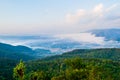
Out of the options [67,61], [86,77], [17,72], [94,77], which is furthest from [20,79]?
[67,61]

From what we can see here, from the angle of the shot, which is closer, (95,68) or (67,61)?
(95,68)

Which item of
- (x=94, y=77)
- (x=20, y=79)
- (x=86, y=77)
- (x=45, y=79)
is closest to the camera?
(x=20, y=79)

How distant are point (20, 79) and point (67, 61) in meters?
94.5

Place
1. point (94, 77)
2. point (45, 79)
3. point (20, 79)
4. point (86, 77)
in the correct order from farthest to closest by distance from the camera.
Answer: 1. point (45, 79)
2. point (86, 77)
3. point (94, 77)
4. point (20, 79)

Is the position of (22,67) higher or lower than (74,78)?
higher

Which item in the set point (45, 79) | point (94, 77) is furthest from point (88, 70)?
point (45, 79)

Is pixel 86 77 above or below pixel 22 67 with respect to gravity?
below

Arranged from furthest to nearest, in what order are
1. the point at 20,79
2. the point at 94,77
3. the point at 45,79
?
the point at 45,79 < the point at 94,77 < the point at 20,79

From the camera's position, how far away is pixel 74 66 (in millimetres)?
176250

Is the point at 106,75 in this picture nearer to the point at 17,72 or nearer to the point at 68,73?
the point at 68,73

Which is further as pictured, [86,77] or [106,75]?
[106,75]

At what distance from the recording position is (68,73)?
165750 millimetres

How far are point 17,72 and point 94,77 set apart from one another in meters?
71.6

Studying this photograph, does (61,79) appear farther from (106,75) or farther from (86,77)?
(106,75)
